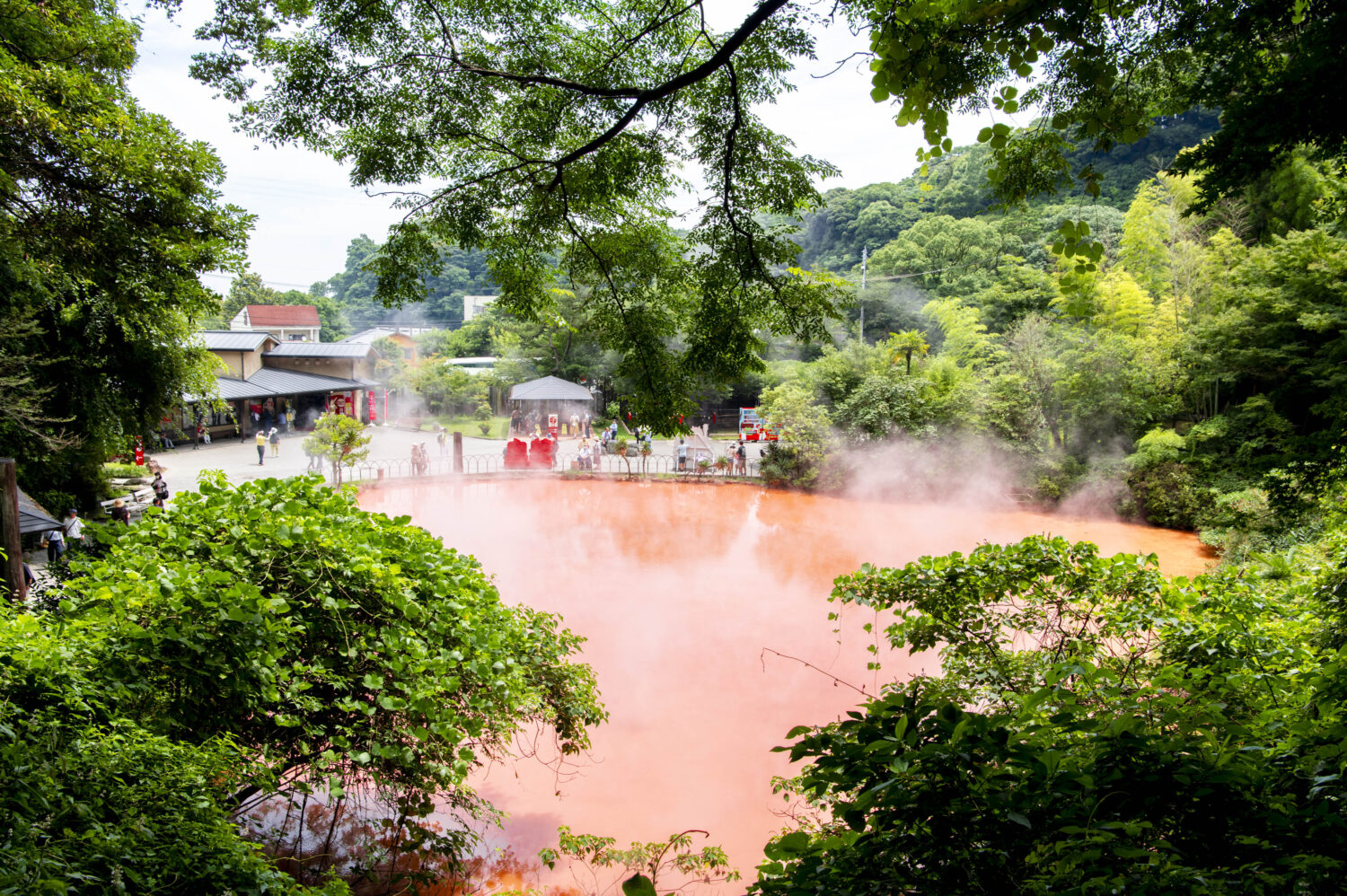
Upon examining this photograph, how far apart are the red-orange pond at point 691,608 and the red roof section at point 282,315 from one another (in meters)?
25.0

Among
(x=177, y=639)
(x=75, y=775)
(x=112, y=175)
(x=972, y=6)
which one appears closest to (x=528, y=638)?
(x=177, y=639)

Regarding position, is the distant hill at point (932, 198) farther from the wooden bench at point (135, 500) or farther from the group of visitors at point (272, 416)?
the wooden bench at point (135, 500)

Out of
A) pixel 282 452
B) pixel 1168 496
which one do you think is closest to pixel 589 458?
pixel 282 452

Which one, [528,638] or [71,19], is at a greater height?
[71,19]

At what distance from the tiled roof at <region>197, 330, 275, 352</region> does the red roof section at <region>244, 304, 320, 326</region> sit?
46.4ft

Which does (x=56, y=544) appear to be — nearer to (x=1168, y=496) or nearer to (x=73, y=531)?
(x=73, y=531)

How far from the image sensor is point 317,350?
2278cm

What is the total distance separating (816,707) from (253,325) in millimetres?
36213

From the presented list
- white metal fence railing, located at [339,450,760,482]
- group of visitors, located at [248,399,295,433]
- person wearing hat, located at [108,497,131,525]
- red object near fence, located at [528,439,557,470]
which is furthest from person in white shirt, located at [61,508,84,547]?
group of visitors, located at [248,399,295,433]

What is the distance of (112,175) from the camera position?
4.73 meters

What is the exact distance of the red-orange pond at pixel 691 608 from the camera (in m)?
A: 5.39

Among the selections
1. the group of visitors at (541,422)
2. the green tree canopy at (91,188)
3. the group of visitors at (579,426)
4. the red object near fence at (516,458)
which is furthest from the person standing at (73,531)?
the group of visitors at (579,426)

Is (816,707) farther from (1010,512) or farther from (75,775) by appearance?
(1010,512)

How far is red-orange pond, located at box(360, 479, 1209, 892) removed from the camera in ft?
17.7
